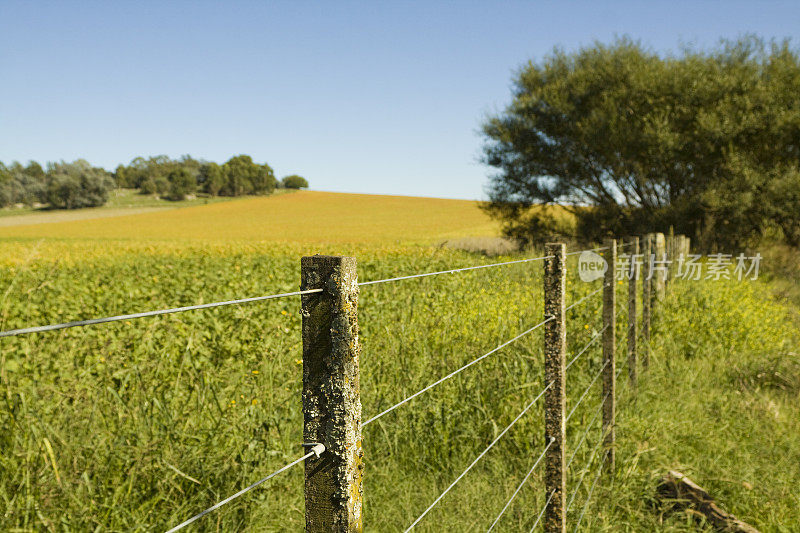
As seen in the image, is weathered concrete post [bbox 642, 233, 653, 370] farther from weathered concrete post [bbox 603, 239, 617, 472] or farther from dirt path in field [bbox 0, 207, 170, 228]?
dirt path in field [bbox 0, 207, 170, 228]

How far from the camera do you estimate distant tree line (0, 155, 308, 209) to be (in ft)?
235

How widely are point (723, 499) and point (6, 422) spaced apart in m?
4.16

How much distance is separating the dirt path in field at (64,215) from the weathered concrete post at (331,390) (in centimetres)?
6897

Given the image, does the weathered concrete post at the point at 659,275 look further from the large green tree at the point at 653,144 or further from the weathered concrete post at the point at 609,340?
the large green tree at the point at 653,144

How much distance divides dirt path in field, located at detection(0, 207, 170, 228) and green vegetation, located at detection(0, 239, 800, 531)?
64955 mm

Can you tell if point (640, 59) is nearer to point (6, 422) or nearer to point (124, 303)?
point (124, 303)

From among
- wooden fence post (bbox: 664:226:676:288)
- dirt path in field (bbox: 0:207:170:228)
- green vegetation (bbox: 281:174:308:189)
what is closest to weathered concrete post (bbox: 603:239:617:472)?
wooden fence post (bbox: 664:226:676:288)

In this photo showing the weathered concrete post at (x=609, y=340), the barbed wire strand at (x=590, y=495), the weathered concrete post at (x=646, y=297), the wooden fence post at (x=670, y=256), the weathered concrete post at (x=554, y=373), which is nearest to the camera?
the weathered concrete post at (x=554, y=373)

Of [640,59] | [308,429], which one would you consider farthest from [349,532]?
[640,59]

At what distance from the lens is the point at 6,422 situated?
10.0ft

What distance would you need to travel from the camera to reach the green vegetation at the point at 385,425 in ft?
8.98

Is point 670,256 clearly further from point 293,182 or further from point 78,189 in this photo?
point 293,182

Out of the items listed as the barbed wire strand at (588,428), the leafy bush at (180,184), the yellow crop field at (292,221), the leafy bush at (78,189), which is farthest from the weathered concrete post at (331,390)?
the leafy bush at (180,184)

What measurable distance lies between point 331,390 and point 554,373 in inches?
71.3
